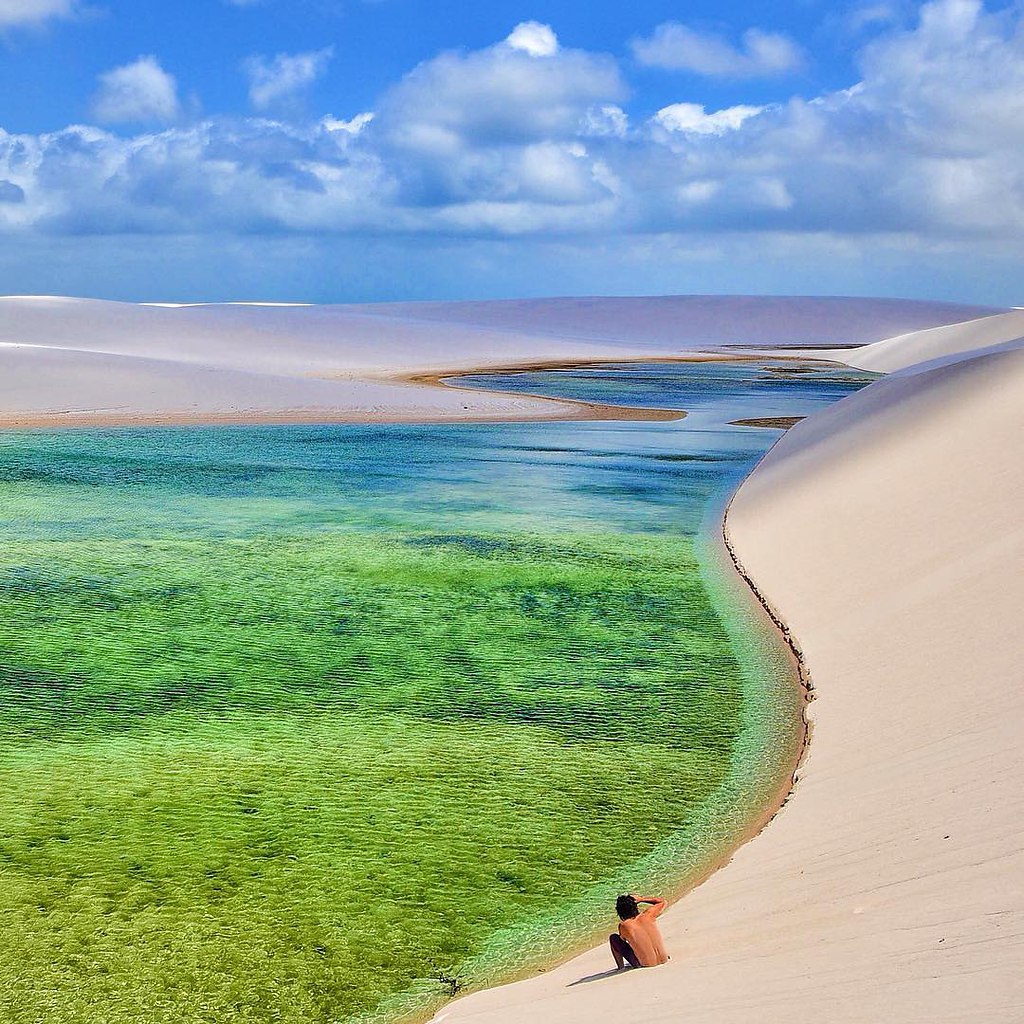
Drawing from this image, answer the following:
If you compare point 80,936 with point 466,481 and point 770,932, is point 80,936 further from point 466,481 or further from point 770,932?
point 466,481

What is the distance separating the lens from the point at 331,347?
5234 centimetres

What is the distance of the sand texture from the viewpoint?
2811cm

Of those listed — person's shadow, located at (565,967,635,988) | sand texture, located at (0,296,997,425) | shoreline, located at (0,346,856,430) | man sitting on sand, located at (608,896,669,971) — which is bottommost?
person's shadow, located at (565,967,635,988)

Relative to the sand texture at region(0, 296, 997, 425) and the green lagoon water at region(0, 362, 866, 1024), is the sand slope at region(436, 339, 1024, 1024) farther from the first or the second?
the sand texture at region(0, 296, 997, 425)

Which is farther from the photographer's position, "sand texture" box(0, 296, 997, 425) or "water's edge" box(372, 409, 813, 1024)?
"sand texture" box(0, 296, 997, 425)

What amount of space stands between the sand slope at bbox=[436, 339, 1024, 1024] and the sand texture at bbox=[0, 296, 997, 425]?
17.7 m

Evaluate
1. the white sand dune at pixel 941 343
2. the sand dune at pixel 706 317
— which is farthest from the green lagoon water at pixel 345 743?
the sand dune at pixel 706 317

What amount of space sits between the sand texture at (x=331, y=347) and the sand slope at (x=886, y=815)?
58.2ft

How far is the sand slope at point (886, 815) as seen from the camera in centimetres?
354

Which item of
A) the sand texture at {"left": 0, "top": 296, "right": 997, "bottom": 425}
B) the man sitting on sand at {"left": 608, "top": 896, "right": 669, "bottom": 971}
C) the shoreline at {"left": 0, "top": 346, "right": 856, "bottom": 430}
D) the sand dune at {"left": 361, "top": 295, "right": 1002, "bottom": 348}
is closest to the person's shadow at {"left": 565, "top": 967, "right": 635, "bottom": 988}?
the man sitting on sand at {"left": 608, "top": 896, "right": 669, "bottom": 971}

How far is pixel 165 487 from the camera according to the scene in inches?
643

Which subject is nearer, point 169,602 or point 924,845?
point 924,845

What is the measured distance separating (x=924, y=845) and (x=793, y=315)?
3724 inches

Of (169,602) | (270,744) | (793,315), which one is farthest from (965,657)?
(793,315)
